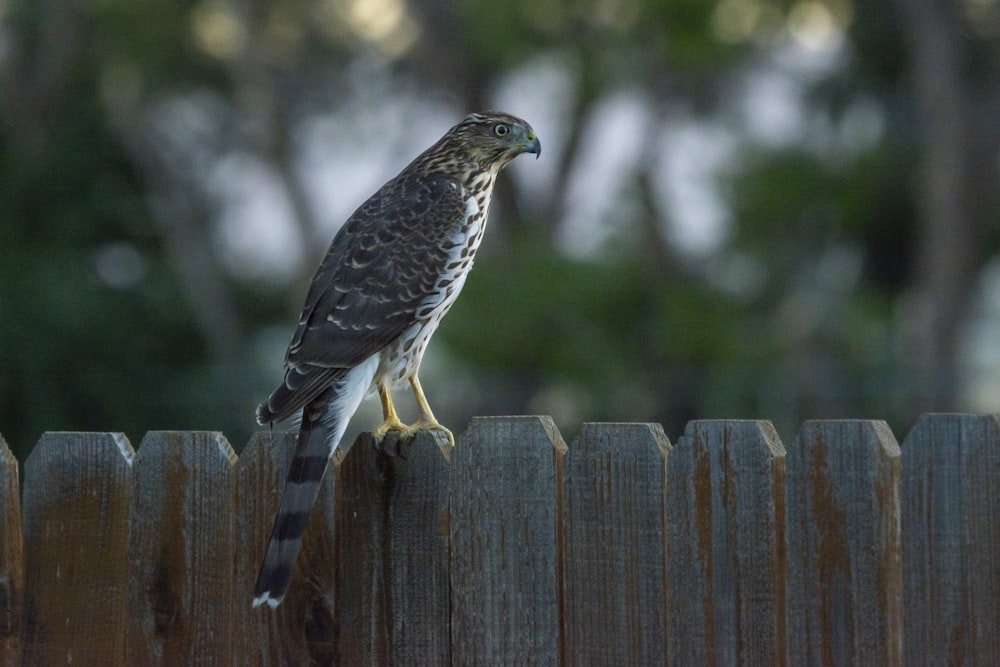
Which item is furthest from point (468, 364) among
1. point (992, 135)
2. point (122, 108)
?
point (122, 108)

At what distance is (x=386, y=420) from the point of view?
3.97 metres

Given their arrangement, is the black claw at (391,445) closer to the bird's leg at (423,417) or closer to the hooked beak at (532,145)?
the bird's leg at (423,417)

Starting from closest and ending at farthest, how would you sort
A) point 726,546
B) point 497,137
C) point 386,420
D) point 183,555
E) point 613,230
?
point 726,546 < point 183,555 < point 386,420 < point 497,137 < point 613,230

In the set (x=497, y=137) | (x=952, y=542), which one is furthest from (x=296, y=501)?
(x=497, y=137)

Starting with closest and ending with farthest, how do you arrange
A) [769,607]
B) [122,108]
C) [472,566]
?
[769,607], [472,566], [122,108]

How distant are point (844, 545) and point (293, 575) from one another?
1319 mm

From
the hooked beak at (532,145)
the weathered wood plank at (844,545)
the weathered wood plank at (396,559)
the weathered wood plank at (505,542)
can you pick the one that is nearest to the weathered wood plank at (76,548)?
the weathered wood plank at (396,559)

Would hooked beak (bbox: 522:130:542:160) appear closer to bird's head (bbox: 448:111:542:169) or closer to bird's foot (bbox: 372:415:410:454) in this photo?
bird's head (bbox: 448:111:542:169)

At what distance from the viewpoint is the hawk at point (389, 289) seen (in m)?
3.71

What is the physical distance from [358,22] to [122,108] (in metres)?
4.27

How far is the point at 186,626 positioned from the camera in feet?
11.5

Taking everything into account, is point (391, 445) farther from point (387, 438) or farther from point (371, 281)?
point (371, 281)

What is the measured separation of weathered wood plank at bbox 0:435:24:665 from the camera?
11.8 feet

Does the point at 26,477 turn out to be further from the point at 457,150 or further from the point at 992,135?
the point at 992,135
